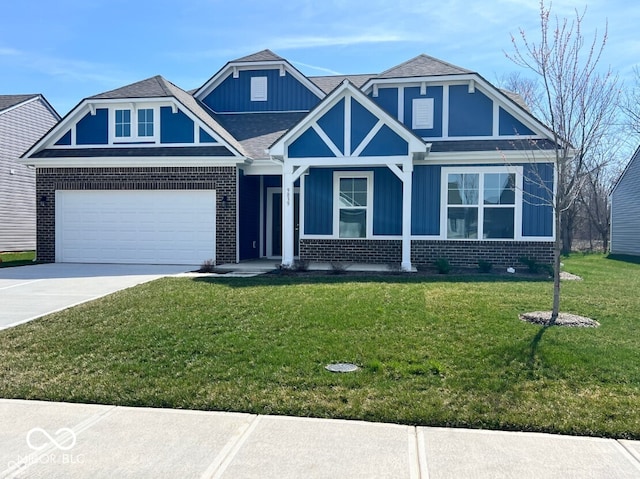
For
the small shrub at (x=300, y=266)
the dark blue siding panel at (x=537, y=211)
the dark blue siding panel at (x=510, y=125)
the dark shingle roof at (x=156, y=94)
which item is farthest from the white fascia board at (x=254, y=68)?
the dark blue siding panel at (x=537, y=211)

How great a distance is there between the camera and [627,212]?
27781 mm

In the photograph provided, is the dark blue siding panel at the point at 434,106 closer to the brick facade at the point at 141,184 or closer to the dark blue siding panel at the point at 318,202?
the dark blue siding panel at the point at 318,202

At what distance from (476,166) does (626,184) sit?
63.6 ft

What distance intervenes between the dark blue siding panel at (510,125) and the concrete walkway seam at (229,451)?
1240 cm

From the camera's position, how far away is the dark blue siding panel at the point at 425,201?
1406 cm

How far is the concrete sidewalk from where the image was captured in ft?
11.1

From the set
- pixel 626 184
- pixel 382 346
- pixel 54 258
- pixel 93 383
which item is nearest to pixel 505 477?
pixel 382 346

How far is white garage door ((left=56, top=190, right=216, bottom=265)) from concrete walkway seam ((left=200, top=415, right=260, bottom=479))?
11107 millimetres

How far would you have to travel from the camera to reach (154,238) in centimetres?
1512

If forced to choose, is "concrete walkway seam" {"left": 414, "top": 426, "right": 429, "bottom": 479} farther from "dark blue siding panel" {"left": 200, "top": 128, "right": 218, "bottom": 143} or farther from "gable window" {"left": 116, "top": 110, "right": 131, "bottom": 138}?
"gable window" {"left": 116, "top": 110, "right": 131, "bottom": 138}

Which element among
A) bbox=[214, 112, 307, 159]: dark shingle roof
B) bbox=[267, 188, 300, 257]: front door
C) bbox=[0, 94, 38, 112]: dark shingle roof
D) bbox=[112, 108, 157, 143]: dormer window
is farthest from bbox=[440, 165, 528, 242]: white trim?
bbox=[0, 94, 38, 112]: dark shingle roof

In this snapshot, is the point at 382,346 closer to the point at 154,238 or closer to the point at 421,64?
the point at 154,238

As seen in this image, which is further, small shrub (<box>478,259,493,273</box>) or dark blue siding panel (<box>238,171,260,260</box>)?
dark blue siding panel (<box>238,171,260,260</box>)

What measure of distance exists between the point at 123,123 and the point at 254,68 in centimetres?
547
